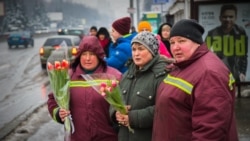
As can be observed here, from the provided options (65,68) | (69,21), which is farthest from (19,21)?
(65,68)

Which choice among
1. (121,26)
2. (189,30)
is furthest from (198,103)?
(121,26)

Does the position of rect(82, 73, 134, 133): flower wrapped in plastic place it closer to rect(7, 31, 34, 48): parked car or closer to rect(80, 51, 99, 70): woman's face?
rect(80, 51, 99, 70): woman's face

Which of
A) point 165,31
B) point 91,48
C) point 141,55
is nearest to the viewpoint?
point 141,55

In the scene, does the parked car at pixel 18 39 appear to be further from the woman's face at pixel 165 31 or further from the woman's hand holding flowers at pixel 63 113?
the woman's hand holding flowers at pixel 63 113

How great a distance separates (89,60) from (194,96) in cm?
151

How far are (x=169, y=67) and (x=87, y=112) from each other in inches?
37.5

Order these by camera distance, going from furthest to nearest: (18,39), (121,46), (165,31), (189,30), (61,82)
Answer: (18,39) → (165,31) → (121,46) → (61,82) → (189,30)

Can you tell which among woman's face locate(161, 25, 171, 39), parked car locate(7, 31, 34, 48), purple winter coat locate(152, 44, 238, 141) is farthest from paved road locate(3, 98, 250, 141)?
parked car locate(7, 31, 34, 48)

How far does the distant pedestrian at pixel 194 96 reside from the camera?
A: 2633 millimetres

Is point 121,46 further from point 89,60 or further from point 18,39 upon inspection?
point 18,39

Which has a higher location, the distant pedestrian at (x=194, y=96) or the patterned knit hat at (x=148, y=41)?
the patterned knit hat at (x=148, y=41)

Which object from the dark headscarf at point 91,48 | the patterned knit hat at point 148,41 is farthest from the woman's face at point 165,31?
the patterned knit hat at point 148,41

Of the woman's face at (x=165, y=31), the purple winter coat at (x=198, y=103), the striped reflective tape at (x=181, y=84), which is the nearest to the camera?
the purple winter coat at (x=198, y=103)

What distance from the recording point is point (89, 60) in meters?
4.00
